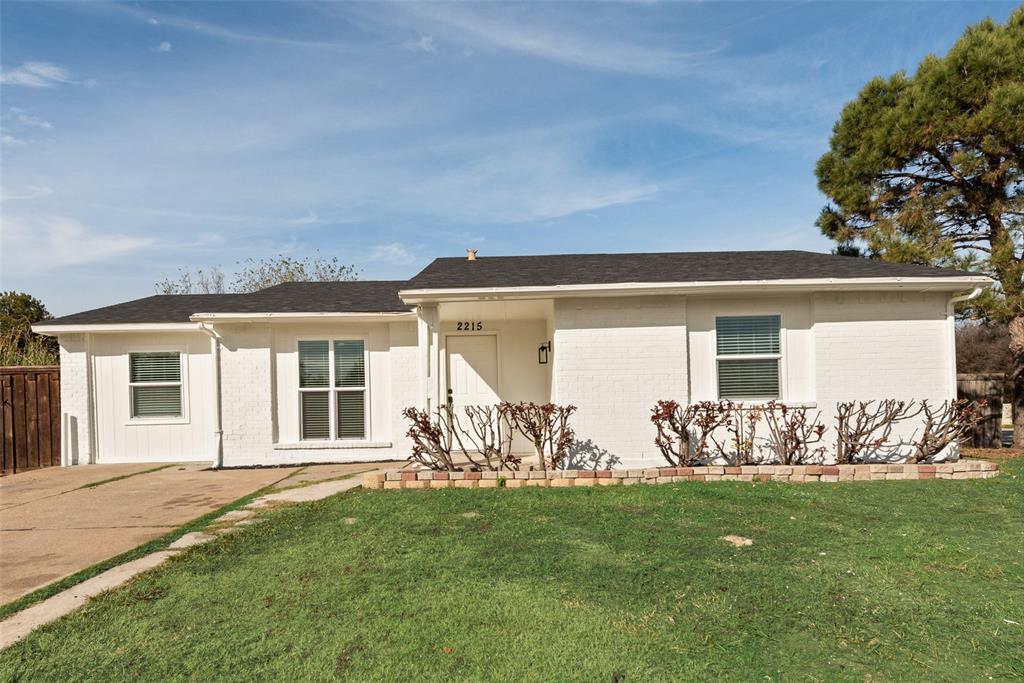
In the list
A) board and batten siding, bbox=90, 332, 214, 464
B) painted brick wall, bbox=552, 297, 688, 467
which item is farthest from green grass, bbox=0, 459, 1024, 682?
board and batten siding, bbox=90, 332, 214, 464

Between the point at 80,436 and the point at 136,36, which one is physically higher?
the point at 136,36

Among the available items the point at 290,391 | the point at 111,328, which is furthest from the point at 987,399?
the point at 111,328

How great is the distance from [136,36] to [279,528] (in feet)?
31.9

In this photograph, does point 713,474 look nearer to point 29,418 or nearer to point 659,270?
point 659,270

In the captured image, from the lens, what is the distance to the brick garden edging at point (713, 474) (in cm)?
769

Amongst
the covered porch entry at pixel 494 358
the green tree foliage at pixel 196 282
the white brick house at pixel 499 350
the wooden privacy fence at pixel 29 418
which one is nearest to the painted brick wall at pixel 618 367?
the white brick house at pixel 499 350

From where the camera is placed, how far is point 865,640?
337 cm

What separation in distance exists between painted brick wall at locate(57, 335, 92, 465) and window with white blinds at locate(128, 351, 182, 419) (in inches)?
32.1

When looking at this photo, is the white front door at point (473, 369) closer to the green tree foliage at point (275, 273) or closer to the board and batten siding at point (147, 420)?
the board and batten siding at point (147, 420)

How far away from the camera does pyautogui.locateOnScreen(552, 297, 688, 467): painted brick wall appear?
8.48 meters

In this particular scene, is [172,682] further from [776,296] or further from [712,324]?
[776,296]

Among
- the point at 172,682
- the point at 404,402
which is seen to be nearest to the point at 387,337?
the point at 404,402

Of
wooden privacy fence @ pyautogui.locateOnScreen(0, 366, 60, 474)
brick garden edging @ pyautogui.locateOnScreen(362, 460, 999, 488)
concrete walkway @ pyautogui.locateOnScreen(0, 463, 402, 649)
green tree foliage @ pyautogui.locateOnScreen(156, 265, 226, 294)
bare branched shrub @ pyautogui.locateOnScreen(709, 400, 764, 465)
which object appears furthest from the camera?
green tree foliage @ pyautogui.locateOnScreen(156, 265, 226, 294)

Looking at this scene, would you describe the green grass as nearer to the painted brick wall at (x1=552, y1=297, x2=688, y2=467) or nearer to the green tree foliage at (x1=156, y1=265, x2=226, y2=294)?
the painted brick wall at (x1=552, y1=297, x2=688, y2=467)
